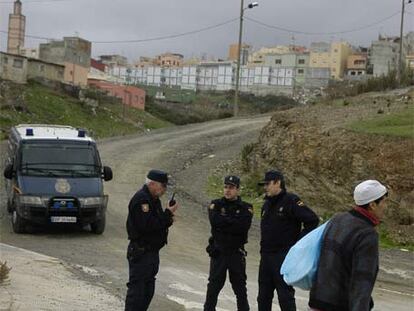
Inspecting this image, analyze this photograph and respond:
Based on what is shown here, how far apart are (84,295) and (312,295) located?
465 centimetres

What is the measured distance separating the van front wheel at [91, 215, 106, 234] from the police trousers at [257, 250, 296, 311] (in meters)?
7.13

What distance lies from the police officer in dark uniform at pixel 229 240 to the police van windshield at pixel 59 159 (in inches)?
267

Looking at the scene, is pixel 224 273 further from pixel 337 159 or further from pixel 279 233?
pixel 337 159

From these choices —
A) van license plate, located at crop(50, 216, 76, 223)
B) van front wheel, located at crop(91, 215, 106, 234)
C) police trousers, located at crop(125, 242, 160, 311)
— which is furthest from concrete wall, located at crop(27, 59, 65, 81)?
police trousers, located at crop(125, 242, 160, 311)

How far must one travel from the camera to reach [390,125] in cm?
1805

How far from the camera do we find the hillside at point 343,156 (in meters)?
15.1

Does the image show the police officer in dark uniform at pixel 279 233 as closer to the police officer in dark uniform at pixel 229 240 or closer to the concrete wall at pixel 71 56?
the police officer in dark uniform at pixel 229 240

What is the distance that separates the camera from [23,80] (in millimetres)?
55562

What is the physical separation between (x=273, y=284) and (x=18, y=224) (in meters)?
7.77

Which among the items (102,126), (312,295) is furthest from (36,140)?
(102,126)

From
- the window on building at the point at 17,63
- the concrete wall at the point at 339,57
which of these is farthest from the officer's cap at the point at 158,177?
the concrete wall at the point at 339,57

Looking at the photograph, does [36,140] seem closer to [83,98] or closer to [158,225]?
[158,225]

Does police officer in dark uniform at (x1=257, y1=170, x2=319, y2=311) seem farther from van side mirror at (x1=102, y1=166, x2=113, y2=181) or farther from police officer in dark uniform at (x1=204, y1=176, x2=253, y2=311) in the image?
van side mirror at (x1=102, y1=166, x2=113, y2=181)

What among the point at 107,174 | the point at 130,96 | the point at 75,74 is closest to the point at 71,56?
the point at 75,74
